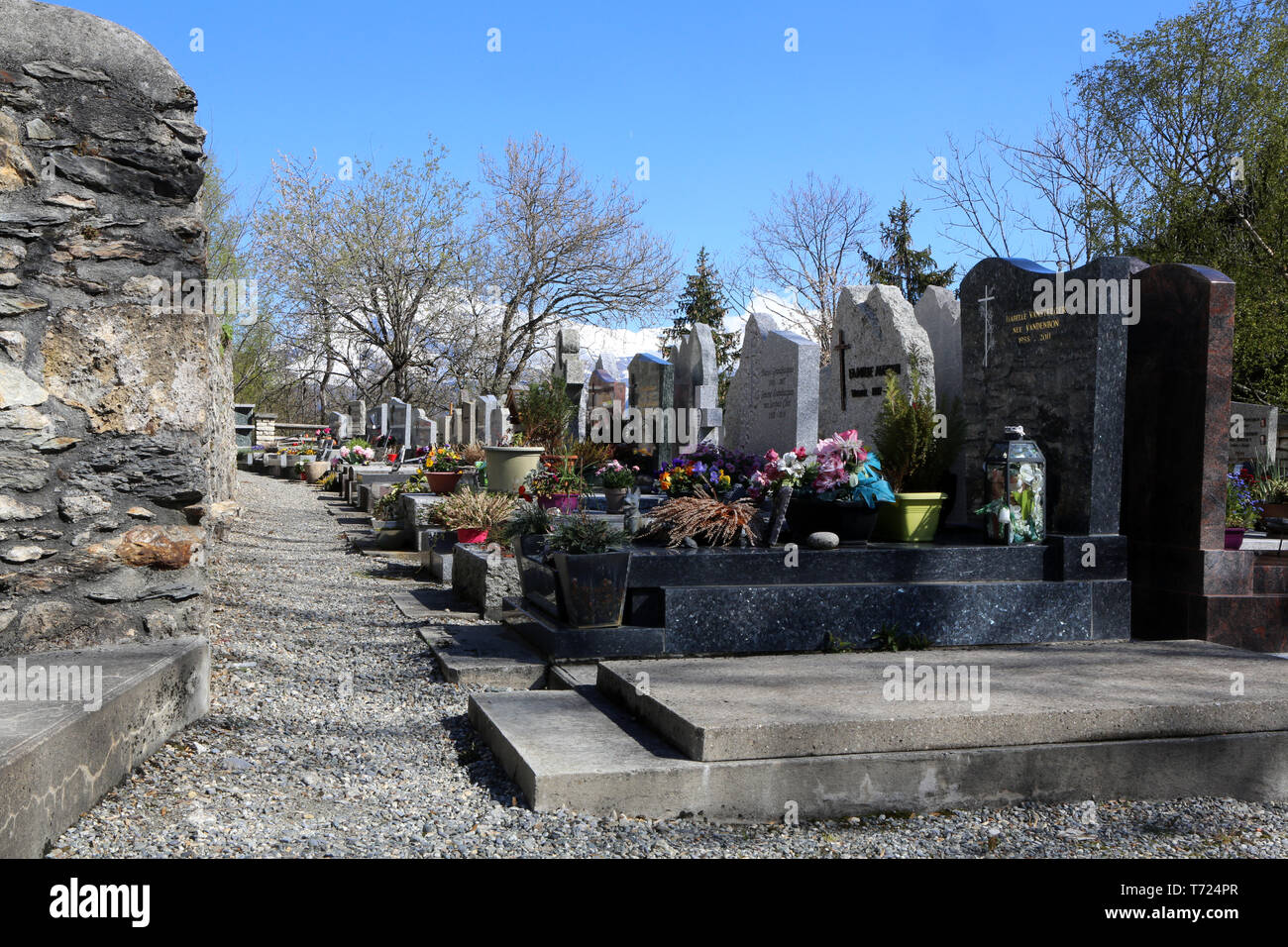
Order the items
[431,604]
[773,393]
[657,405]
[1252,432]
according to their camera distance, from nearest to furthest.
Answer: [431,604]
[773,393]
[657,405]
[1252,432]

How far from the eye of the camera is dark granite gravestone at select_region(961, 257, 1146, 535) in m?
5.93

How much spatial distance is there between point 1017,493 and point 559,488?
11.2 ft

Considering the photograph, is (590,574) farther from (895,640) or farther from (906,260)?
(906,260)

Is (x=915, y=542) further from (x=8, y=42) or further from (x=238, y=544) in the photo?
(x=238, y=544)

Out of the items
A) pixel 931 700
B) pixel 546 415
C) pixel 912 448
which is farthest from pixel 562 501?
pixel 931 700

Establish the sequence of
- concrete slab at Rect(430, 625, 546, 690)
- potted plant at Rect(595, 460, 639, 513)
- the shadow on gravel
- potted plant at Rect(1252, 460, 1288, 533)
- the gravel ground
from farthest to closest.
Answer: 1. potted plant at Rect(1252, 460, 1288, 533)
2. potted plant at Rect(595, 460, 639, 513)
3. concrete slab at Rect(430, 625, 546, 690)
4. the shadow on gravel
5. the gravel ground

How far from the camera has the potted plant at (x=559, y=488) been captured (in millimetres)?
7664

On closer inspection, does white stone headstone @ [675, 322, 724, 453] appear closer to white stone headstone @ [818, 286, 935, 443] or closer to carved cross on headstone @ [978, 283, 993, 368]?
white stone headstone @ [818, 286, 935, 443]

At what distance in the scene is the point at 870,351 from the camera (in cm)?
839

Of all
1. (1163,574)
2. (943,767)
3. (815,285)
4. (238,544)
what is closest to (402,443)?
(238,544)

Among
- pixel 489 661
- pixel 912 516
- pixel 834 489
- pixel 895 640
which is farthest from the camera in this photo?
pixel 912 516

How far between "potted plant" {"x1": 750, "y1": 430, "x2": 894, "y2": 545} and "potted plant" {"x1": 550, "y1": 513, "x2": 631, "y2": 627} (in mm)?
1230

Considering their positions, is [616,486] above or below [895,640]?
above

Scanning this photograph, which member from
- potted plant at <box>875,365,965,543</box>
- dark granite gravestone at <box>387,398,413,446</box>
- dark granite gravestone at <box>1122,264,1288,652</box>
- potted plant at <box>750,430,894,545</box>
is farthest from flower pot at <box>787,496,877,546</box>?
dark granite gravestone at <box>387,398,413,446</box>
